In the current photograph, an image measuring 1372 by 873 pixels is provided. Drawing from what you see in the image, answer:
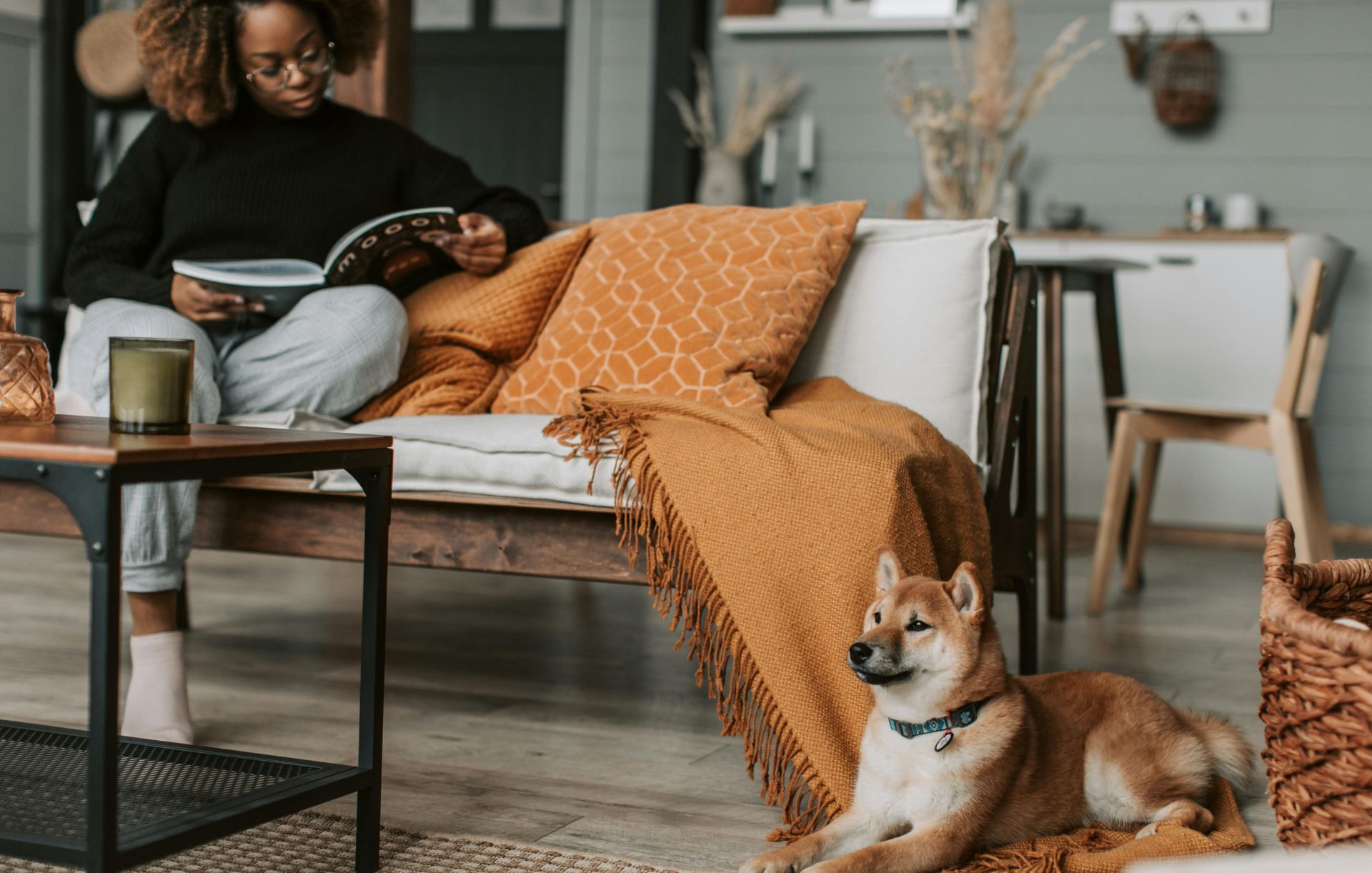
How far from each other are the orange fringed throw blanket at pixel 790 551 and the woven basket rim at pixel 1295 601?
33cm

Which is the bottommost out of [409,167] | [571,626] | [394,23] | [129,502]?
[571,626]

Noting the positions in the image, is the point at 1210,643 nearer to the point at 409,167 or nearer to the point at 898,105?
the point at 409,167

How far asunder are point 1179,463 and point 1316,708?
3.59 m

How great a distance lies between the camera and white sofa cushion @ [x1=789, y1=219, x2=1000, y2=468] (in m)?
2.16

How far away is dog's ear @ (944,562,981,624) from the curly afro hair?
4.96 feet

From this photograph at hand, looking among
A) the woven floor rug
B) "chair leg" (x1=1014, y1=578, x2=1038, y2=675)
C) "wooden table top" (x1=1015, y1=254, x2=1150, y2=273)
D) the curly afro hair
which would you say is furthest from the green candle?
"wooden table top" (x1=1015, y1=254, x2=1150, y2=273)

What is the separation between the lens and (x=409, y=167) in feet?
8.11

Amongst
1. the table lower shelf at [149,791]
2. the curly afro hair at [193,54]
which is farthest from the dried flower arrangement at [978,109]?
the table lower shelf at [149,791]

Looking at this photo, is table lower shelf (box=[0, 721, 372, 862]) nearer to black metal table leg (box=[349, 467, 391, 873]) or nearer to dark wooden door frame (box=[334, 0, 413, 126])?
black metal table leg (box=[349, 467, 391, 873])

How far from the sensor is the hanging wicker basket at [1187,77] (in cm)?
486

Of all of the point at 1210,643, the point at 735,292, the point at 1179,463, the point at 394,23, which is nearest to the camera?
the point at 735,292

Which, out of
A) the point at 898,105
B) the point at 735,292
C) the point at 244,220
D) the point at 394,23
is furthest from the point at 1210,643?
the point at 898,105

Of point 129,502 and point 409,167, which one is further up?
point 409,167

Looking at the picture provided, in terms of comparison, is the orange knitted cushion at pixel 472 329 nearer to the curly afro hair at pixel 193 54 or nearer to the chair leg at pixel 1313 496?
the curly afro hair at pixel 193 54
